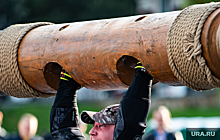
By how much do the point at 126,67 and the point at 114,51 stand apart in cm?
13

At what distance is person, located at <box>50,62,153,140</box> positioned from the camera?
65.0 inches

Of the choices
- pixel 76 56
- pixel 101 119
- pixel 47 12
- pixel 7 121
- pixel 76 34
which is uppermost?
pixel 47 12

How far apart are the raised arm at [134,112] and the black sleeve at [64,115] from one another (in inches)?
14.5

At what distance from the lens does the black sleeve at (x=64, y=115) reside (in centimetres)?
194

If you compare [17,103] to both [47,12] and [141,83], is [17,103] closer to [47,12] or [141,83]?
[47,12]

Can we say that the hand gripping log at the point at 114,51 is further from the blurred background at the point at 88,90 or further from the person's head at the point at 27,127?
the blurred background at the point at 88,90

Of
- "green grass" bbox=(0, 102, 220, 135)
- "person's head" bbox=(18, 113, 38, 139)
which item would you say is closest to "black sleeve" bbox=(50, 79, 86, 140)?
"person's head" bbox=(18, 113, 38, 139)

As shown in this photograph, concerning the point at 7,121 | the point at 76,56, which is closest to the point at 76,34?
the point at 76,56

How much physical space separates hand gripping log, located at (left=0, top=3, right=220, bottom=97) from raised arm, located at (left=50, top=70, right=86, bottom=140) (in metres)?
0.08

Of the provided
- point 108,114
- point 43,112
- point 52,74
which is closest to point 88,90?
point 43,112

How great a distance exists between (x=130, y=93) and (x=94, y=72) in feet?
0.88

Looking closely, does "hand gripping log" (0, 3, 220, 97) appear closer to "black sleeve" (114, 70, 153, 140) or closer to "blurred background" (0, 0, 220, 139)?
"black sleeve" (114, 70, 153, 140)

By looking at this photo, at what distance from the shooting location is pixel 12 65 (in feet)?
6.63

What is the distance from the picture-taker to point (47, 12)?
49.1ft
